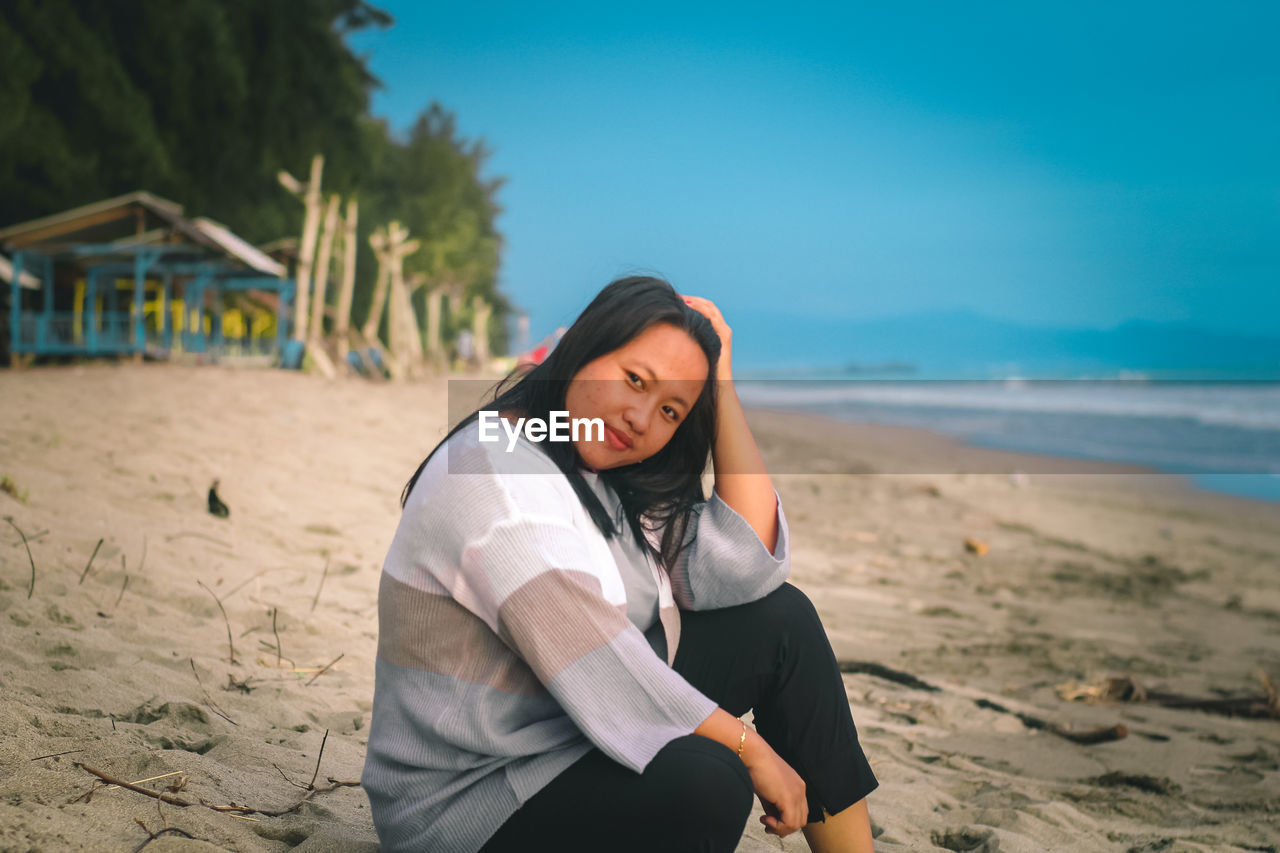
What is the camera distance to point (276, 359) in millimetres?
15883

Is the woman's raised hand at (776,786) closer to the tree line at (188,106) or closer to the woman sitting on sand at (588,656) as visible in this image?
the woman sitting on sand at (588,656)

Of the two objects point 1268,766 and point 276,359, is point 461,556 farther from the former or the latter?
point 276,359

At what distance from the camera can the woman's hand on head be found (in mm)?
1929

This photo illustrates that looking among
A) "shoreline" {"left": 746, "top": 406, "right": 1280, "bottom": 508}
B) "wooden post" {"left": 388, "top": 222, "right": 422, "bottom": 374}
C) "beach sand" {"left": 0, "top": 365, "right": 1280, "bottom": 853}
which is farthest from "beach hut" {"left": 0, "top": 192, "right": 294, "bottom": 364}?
"shoreline" {"left": 746, "top": 406, "right": 1280, "bottom": 508}

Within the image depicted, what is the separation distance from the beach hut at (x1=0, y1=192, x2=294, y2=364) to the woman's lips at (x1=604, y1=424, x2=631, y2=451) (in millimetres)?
13175

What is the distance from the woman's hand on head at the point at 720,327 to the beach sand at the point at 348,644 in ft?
2.25

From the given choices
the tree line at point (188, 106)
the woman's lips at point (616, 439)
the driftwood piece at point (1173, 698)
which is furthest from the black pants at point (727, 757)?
the tree line at point (188, 106)

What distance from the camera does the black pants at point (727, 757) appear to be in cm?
141

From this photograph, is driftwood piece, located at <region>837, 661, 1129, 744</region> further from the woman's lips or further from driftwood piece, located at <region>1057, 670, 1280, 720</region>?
the woman's lips

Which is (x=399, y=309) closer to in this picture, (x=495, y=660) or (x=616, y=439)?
(x=616, y=439)

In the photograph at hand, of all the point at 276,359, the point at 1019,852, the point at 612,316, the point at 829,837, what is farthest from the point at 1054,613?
the point at 276,359

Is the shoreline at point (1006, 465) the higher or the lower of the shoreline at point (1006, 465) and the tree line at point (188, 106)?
the lower

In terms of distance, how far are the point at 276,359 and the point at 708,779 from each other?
15926mm

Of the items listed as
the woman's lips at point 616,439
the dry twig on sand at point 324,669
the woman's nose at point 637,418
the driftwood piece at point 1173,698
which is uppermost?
the woman's nose at point 637,418
